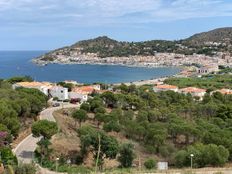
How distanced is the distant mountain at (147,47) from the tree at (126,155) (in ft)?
435

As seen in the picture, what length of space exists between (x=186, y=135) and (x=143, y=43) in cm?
16525

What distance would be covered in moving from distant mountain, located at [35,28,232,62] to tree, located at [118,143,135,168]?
132 meters

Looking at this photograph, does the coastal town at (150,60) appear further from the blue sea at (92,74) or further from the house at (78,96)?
the house at (78,96)

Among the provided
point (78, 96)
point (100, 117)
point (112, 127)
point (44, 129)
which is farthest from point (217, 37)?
point (44, 129)

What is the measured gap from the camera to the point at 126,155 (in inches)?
712

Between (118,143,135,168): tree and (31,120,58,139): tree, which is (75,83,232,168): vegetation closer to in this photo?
(118,143,135,168): tree

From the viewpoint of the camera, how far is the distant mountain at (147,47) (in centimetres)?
15600

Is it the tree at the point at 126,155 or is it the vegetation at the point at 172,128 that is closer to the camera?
the tree at the point at 126,155

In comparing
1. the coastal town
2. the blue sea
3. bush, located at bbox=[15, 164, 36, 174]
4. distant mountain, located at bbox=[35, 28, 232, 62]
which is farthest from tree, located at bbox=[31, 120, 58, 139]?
distant mountain, located at bbox=[35, 28, 232, 62]

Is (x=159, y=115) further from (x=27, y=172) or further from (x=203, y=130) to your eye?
(x=27, y=172)

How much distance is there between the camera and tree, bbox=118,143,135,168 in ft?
59.0

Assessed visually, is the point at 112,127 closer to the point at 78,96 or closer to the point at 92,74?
the point at 78,96

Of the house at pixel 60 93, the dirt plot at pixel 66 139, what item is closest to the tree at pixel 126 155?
the dirt plot at pixel 66 139

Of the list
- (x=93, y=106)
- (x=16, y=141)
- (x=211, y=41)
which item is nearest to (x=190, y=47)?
(x=211, y=41)
